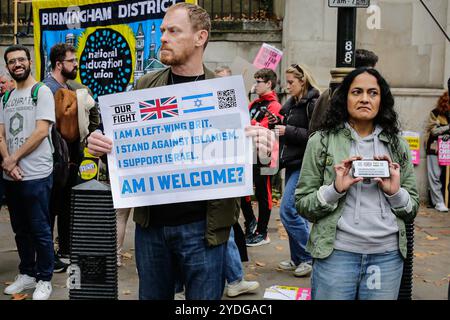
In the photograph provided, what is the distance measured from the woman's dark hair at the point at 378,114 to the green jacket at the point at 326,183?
0.17ft

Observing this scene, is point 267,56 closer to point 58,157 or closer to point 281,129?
point 281,129

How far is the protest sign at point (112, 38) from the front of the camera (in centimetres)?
616

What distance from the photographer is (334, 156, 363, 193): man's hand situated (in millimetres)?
3354

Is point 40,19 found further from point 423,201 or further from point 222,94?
point 423,201

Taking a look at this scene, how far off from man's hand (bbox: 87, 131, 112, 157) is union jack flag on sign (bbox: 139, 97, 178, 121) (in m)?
0.22

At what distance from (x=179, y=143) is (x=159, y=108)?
0.70ft

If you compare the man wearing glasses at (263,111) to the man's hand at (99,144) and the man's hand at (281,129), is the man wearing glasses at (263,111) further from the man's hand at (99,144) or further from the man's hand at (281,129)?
the man's hand at (99,144)

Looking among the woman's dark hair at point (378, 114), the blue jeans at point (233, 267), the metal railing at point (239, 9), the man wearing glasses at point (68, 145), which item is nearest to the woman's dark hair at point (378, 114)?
the woman's dark hair at point (378, 114)

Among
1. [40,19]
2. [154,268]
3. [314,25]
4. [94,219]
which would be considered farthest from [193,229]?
[314,25]

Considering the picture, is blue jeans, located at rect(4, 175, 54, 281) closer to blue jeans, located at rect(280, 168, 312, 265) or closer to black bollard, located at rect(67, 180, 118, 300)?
black bollard, located at rect(67, 180, 118, 300)

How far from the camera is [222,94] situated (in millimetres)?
3271

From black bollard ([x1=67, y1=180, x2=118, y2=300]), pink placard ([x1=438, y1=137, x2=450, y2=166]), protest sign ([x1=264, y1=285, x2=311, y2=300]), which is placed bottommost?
protest sign ([x1=264, y1=285, x2=311, y2=300])

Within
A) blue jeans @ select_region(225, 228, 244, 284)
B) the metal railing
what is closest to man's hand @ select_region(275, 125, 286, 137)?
blue jeans @ select_region(225, 228, 244, 284)

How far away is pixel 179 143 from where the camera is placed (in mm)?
3336
